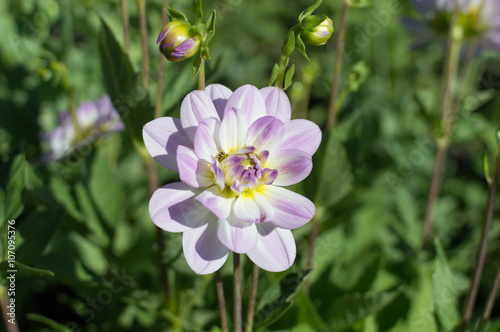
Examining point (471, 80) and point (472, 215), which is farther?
point (471, 80)

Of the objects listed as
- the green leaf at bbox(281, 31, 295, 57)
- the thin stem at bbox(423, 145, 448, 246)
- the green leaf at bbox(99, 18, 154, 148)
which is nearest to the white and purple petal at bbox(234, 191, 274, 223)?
the green leaf at bbox(281, 31, 295, 57)

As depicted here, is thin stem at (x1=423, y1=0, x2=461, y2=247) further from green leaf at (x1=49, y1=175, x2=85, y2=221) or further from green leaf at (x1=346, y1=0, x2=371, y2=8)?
green leaf at (x1=49, y1=175, x2=85, y2=221)

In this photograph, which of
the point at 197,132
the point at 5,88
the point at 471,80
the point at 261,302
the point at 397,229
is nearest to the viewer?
the point at 197,132

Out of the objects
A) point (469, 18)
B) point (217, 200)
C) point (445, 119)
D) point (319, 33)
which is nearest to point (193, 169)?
point (217, 200)

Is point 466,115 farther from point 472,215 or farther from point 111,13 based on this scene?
point 111,13

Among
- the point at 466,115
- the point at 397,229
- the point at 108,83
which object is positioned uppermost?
the point at 108,83

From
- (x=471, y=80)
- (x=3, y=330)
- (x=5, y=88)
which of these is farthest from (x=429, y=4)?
(x=5, y=88)

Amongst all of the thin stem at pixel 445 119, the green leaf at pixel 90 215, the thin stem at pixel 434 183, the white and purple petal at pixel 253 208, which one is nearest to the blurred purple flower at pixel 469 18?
the thin stem at pixel 445 119
